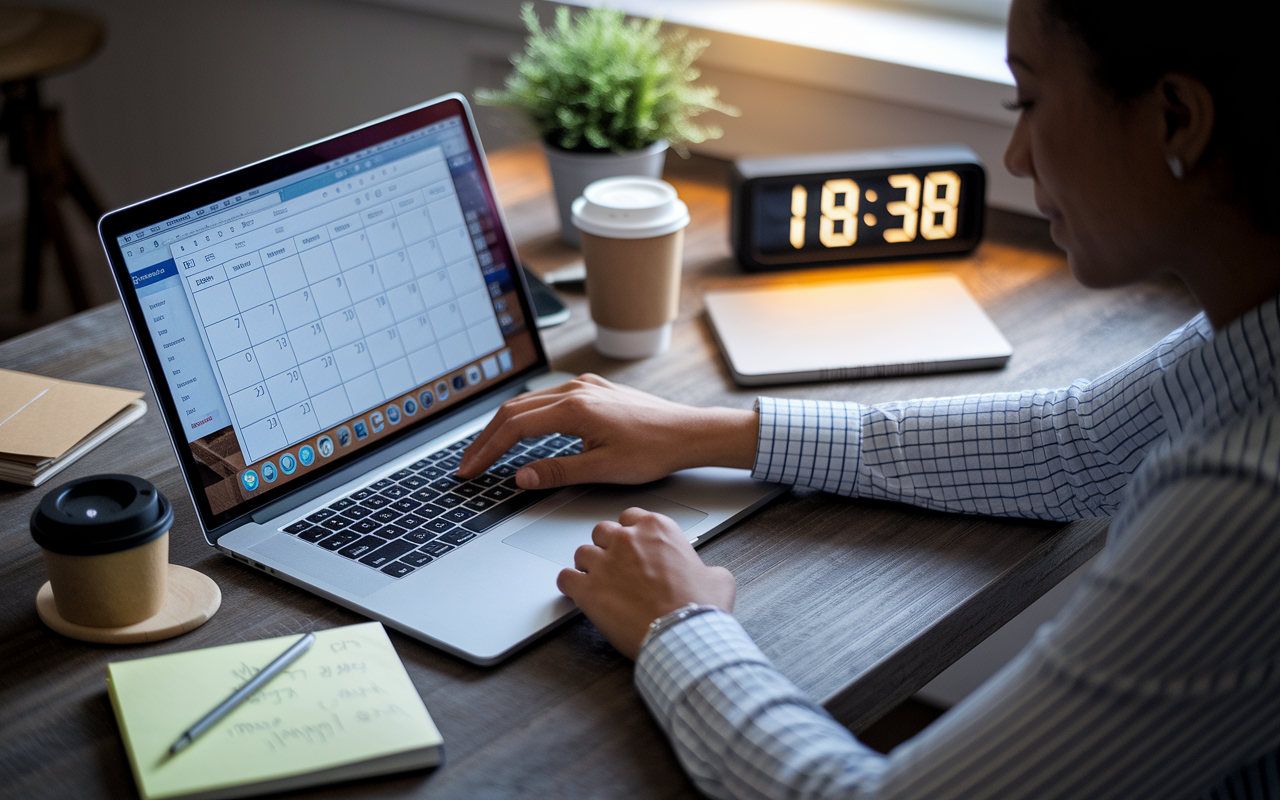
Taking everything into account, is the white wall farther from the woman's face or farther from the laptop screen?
the woman's face

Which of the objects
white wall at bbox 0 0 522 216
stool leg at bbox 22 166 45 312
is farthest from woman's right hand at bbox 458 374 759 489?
stool leg at bbox 22 166 45 312

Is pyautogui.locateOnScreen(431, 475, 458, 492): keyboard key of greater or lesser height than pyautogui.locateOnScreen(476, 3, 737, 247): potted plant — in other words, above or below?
below

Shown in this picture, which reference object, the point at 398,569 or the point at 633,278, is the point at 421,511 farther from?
the point at 633,278

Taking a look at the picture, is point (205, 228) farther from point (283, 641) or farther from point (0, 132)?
point (0, 132)

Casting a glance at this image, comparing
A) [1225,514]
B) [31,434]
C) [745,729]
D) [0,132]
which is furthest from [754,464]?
[0,132]

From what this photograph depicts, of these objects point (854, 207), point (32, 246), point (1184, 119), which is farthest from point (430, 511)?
point (32, 246)

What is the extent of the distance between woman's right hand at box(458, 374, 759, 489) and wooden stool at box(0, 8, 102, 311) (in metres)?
1.98

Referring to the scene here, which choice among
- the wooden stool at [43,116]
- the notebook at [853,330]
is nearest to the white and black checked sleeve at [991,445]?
the notebook at [853,330]

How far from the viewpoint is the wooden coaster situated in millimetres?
750

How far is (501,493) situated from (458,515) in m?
0.05

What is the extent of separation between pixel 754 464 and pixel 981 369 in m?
0.34

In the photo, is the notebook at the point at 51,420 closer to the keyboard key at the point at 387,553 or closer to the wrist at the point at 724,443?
the keyboard key at the point at 387,553

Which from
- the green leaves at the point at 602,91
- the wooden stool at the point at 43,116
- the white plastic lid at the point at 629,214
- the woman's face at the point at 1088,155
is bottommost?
the wooden stool at the point at 43,116

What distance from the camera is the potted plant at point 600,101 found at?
135 centimetres
